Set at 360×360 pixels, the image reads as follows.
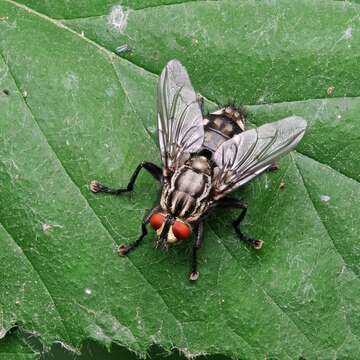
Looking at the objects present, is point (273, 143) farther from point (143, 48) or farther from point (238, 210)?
point (143, 48)

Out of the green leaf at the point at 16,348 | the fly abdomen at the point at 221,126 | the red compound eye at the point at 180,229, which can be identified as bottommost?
the green leaf at the point at 16,348

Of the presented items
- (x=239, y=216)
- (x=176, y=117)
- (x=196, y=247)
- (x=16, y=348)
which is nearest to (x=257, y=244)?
(x=239, y=216)

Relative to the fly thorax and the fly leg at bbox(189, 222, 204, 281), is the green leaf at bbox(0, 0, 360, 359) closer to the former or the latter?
the fly leg at bbox(189, 222, 204, 281)

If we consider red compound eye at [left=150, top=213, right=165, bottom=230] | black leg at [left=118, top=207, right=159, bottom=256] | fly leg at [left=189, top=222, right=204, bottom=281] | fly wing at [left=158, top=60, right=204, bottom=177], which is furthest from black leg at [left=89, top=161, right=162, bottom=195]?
fly leg at [left=189, top=222, right=204, bottom=281]

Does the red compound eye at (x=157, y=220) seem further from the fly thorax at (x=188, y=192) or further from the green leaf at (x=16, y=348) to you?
the green leaf at (x=16, y=348)

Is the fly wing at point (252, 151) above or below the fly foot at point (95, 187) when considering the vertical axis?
above

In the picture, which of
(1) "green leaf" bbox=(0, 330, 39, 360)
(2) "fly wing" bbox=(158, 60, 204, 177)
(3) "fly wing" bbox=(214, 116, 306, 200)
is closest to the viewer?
(3) "fly wing" bbox=(214, 116, 306, 200)

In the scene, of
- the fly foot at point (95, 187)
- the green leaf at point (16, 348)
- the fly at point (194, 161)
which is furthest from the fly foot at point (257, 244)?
the green leaf at point (16, 348)

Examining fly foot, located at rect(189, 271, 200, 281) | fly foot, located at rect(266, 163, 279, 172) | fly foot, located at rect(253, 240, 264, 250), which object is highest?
fly foot, located at rect(266, 163, 279, 172)
